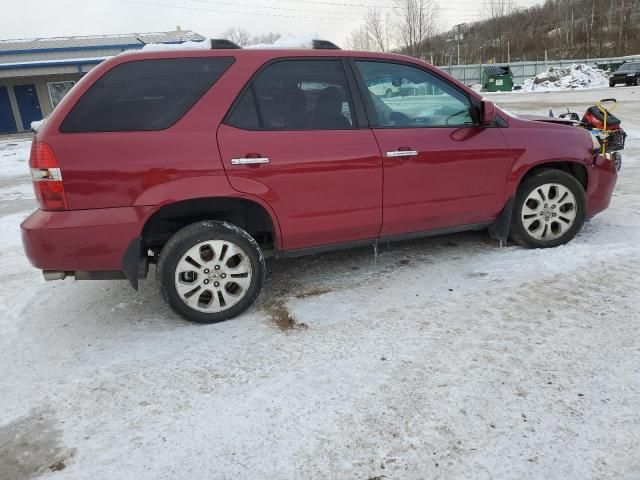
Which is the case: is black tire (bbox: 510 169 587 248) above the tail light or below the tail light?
below

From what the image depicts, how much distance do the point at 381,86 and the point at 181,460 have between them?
2894 millimetres

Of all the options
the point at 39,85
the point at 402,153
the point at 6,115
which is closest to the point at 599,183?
the point at 402,153

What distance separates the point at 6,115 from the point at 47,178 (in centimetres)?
2775

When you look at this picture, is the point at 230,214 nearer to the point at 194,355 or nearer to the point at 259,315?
the point at 259,315

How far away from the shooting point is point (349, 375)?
108 inches

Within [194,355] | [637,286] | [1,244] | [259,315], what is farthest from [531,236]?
[1,244]

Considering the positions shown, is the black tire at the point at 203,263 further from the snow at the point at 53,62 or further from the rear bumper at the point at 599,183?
the snow at the point at 53,62

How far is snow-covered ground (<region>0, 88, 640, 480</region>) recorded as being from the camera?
2.17m

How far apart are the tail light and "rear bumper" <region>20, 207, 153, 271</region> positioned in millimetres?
69

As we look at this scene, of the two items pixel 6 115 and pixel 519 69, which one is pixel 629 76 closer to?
pixel 519 69

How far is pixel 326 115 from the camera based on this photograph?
3.58m

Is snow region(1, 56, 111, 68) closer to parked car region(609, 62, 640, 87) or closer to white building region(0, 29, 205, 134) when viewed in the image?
white building region(0, 29, 205, 134)

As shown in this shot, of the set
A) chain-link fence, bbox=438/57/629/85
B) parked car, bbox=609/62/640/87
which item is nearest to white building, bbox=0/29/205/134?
chain-link fence, bbox=438/57/629/85

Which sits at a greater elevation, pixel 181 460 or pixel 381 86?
pixel 381 86
